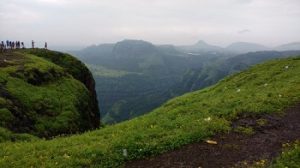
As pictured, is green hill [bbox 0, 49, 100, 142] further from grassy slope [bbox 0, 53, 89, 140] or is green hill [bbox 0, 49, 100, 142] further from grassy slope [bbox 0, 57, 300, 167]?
grassy slope [bbox 0, 57, 300, 167]

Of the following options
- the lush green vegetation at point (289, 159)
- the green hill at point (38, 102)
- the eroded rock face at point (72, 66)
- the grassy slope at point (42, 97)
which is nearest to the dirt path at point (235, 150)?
the lush green vegetation at point (289, 159)

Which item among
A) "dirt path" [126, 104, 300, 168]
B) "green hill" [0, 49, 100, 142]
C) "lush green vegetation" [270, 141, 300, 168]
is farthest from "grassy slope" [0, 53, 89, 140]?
"lush green vegetation" [270, 141, 300, 168]

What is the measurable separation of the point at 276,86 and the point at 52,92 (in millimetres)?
32971

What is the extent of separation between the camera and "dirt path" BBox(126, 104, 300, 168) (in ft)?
67.1

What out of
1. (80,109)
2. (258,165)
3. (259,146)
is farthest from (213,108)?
(80,109)

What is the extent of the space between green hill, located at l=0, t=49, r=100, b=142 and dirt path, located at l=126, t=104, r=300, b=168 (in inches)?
763

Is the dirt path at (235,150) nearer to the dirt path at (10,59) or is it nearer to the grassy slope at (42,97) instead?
the grassy slope at (42,97)

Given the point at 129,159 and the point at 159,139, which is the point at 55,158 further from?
the point at 159,139

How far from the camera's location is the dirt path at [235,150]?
20453mm

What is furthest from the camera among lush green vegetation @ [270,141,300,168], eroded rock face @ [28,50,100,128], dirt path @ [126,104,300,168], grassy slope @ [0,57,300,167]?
eroded rock face @ [28,50,100,128]

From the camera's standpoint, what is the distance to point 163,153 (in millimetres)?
21875

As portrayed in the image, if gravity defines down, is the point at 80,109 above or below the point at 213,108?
below

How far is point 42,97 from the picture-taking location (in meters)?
55.4

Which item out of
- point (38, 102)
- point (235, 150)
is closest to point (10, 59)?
point (38, 102)
